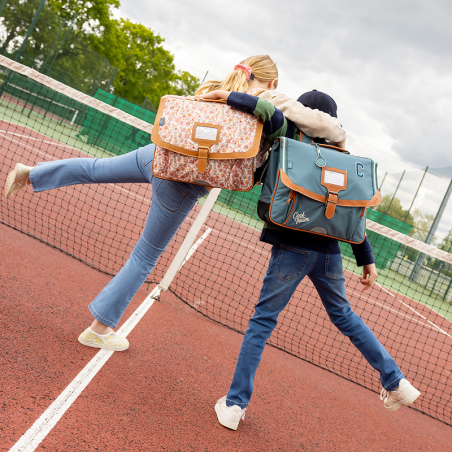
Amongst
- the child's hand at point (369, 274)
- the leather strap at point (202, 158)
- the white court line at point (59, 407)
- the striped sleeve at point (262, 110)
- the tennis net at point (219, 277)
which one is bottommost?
the white court line at point (59, 407)

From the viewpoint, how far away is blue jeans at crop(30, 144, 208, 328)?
2.47 m

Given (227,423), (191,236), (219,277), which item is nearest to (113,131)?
(219,277)

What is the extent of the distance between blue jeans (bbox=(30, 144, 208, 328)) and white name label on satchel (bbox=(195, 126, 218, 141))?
1.24 feet

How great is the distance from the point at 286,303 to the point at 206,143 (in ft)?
3.39

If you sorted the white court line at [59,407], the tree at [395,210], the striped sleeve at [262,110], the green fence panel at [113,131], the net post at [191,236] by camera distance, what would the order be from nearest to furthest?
the white court line at [59,407], the striped sleeve at [262,110], the net post at [191,236], the green fence panel at [113,131], the tree at [395,210]

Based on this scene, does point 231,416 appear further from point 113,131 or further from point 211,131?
point 113,131

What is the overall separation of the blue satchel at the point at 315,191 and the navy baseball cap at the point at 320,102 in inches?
9.7

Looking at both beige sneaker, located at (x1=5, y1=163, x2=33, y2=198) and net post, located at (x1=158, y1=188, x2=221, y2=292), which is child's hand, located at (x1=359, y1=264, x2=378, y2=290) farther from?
beige sneaker, located at (x1=5, y1=163, x2=33, y2=198)

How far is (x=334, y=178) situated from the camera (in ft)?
6.98

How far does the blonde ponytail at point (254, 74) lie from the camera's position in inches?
90.6

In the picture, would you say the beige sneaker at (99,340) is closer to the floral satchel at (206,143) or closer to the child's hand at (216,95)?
the floral satchel at (206,143)

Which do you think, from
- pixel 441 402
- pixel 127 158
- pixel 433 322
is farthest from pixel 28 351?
pixel 433 322

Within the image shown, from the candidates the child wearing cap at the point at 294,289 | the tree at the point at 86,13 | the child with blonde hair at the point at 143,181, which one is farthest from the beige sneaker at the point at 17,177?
the tree at the point at 86,13

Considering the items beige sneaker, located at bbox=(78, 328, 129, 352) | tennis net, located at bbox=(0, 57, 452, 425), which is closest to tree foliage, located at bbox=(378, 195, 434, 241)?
tennis net, located at bbox=(0, 57, 452, 425)
